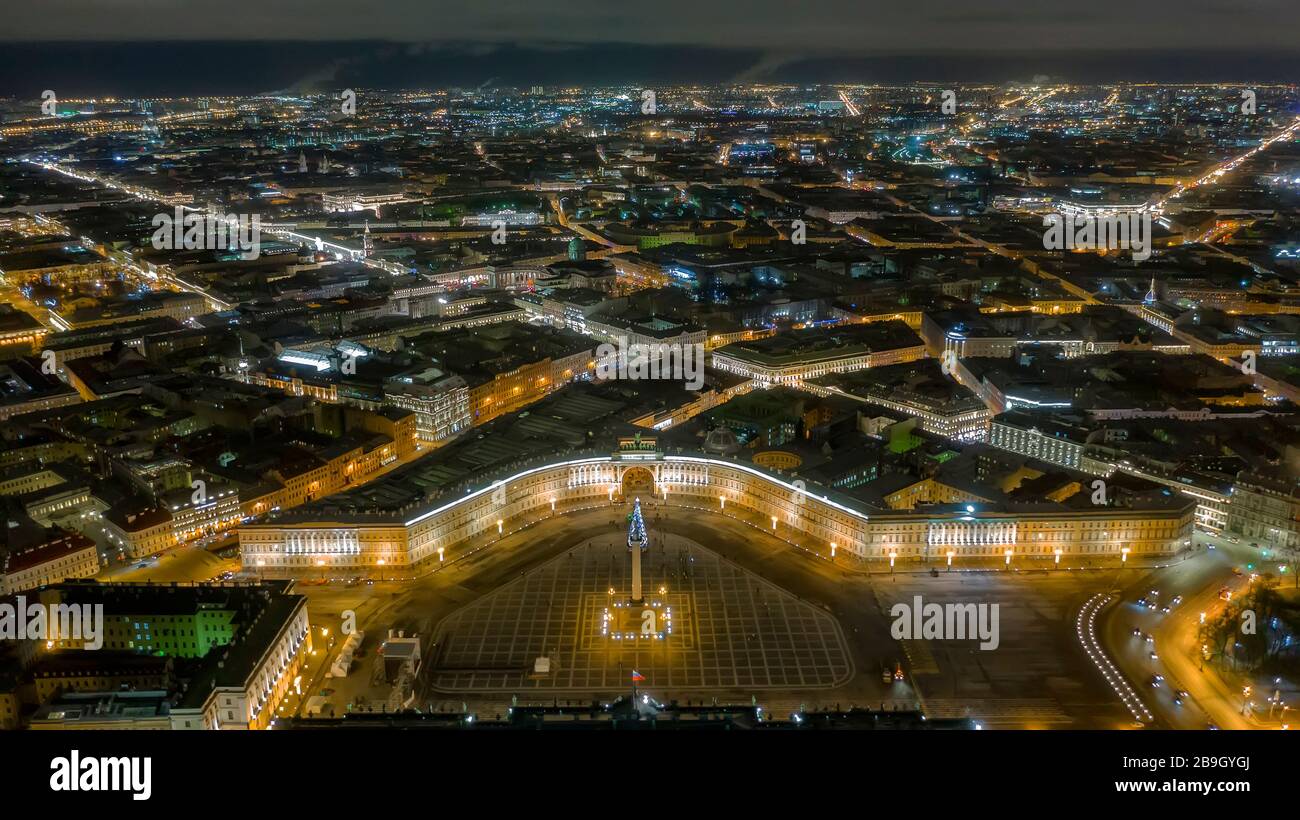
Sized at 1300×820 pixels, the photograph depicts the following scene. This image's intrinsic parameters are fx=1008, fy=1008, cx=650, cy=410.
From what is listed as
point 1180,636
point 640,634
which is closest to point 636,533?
point 640,634

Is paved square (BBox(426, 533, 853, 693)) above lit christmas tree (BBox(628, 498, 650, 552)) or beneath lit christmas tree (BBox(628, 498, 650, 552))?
beneath

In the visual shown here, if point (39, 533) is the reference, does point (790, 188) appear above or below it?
above

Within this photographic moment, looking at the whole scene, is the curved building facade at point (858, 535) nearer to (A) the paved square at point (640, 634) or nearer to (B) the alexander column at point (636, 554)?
(A) the paved square at point (640, 634)

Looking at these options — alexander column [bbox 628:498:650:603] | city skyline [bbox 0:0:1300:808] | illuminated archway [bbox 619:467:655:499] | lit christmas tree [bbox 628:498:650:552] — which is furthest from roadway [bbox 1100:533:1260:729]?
illuminated archway [bbox 619:467:655:499]

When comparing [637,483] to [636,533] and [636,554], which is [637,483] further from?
[636,554]

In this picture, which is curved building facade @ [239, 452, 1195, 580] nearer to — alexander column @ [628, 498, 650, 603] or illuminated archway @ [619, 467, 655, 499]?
illuminated archway @ [619, 467, 655, 499]

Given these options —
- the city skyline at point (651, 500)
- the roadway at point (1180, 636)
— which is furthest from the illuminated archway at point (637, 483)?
the roadway at point (1180, 636)
